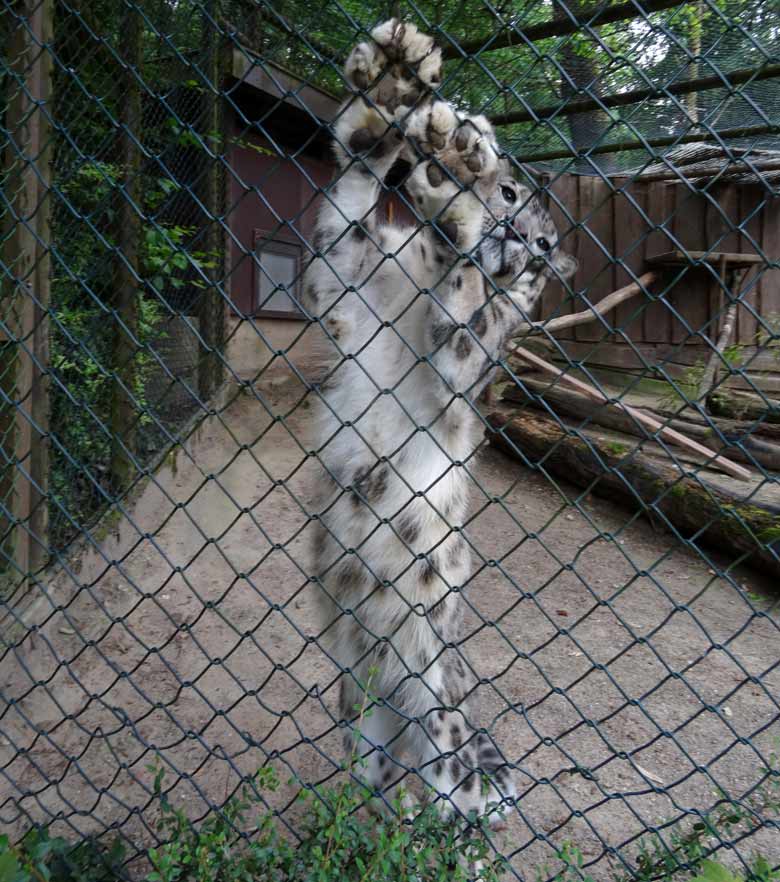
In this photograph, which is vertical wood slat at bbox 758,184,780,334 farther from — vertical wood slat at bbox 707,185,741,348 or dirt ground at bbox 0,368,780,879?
dirt ground at bbox 0,368,780,879

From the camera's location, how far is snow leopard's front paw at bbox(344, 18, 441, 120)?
2.28 metres

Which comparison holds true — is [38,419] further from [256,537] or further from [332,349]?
[256,537]

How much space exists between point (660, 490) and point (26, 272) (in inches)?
177

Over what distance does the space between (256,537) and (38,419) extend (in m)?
2.15

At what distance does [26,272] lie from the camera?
307 centimetres

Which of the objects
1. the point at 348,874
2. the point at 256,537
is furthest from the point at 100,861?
the point at 256,537

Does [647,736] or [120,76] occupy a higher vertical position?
[120,76]

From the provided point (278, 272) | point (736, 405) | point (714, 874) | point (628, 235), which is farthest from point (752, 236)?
point (714, 874)

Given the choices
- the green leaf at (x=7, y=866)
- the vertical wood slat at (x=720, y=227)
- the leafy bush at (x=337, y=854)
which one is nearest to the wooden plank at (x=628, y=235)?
the vertical wood slat at (x=720, y=227)

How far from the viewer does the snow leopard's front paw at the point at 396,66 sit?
2275 mm

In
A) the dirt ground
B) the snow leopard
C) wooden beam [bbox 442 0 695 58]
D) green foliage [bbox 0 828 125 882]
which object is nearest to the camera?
green foliage [bbox 0 828 125 882]

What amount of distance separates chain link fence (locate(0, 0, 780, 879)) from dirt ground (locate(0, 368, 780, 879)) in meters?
0.02

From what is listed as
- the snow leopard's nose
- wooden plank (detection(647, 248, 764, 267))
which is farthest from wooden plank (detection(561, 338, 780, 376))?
the snow leopard's nose

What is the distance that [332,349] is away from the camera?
3090 mm
